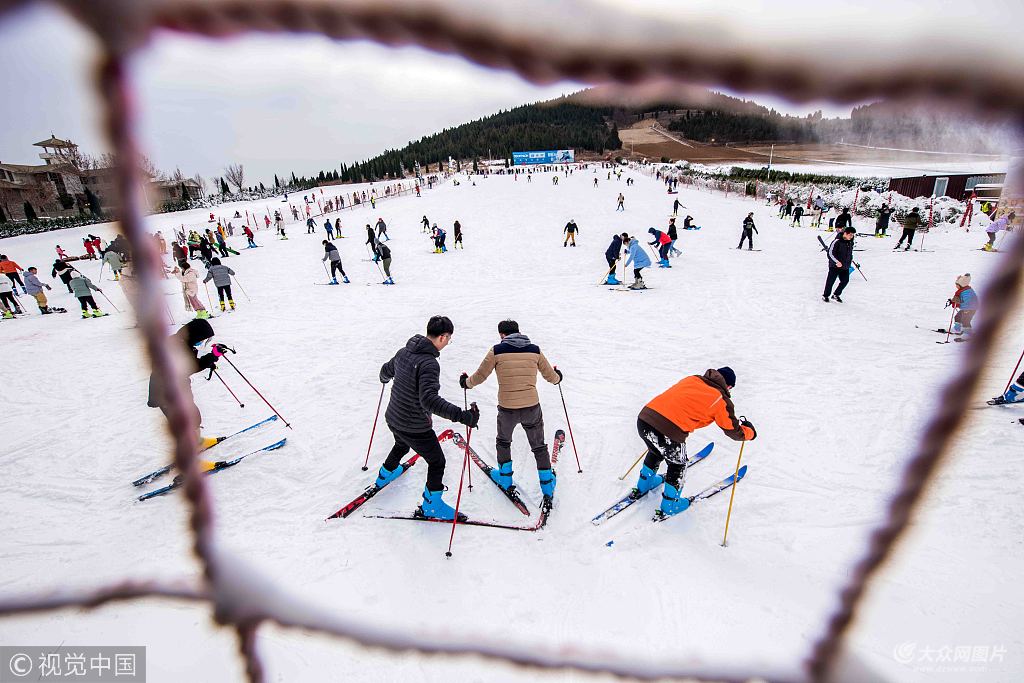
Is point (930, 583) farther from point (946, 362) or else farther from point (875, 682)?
point (946, 362)

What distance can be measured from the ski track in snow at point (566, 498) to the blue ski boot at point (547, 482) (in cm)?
24

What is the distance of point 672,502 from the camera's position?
4035 mm

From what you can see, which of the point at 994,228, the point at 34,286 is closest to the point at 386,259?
the point at 34,286

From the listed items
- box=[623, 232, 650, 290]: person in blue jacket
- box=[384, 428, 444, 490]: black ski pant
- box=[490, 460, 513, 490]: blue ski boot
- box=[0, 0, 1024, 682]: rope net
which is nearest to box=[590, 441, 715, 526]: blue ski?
box=[490, 460, 513, 490]: blue ski boot

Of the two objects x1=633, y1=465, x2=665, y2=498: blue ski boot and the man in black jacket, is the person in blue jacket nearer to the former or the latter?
x1=633, y1=465, x2=665, y2=498: blue ski boot

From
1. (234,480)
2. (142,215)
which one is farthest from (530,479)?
(142,215)

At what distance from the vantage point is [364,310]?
1073 cm

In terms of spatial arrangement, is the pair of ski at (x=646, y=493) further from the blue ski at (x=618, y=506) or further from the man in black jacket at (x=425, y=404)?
the man in black jacket at (x=425, y=404)

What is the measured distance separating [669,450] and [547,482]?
118 centimetres

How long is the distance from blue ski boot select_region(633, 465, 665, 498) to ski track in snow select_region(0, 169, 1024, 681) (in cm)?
14

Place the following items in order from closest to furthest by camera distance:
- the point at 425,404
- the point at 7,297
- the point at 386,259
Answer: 1. the point at 425,404
2. the point at 7,297
3. the point at 386,259

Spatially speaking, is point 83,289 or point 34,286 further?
point 34,286

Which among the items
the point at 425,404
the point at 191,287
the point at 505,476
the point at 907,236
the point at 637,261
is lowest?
the point at 505,476

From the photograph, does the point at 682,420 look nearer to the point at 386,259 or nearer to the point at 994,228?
the point at 386,259
